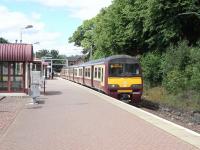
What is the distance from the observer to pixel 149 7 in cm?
4600

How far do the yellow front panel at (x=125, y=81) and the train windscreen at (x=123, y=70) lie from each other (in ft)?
0.97

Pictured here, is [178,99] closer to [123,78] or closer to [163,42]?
[123,78]

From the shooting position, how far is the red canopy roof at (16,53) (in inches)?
1198

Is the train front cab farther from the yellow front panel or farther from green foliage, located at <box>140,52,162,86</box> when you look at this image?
green foliage, located at <box>140,52,162,86</box>

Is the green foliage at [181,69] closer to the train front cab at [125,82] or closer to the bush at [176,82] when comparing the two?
the bush at [176,82]

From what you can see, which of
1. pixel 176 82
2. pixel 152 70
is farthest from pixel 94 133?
pixel 152 70

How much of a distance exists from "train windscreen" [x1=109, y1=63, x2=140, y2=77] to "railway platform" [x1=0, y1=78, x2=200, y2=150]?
1341 cm

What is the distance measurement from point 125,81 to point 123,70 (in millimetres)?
916

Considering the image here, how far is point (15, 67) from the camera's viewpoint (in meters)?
31.1

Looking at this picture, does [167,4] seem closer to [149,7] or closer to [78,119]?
[149,7]

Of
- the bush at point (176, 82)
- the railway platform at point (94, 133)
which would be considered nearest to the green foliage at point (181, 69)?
the bush at point (176, 82)

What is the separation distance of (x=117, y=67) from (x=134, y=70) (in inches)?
43.1

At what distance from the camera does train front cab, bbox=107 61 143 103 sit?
32.9 meters

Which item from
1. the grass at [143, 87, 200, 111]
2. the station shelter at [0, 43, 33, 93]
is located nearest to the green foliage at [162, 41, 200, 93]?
the grass at [143, 87, 200, 111]
